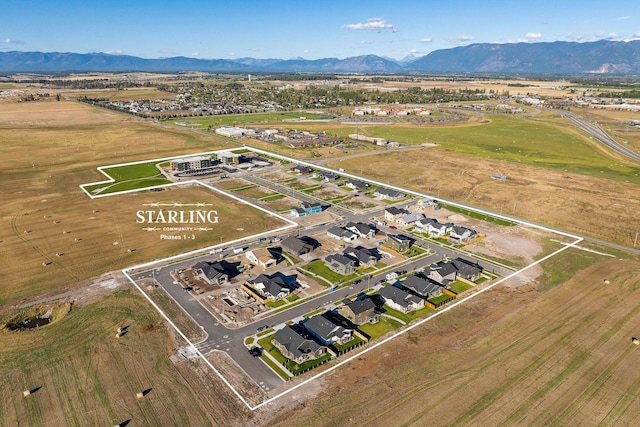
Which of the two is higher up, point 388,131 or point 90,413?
point 388,131

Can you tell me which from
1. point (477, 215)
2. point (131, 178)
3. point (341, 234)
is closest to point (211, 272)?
point (341, 234)

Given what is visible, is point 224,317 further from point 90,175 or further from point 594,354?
point 90,175

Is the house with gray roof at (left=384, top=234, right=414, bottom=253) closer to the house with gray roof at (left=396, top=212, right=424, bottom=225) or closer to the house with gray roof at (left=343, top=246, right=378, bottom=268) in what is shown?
the house with gray roof at (left=343, top=246, right=378, bottom=268)

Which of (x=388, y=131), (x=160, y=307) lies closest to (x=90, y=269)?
(x=160, y=307)

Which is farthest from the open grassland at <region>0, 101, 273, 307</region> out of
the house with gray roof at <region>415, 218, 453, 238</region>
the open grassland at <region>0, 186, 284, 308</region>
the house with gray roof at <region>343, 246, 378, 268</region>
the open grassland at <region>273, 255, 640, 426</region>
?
the open grassland at <region>273, 255, 640, 426</region>

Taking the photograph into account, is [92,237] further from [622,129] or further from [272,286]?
[622,129]

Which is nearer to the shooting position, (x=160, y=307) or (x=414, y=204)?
(x=160, y=307)
